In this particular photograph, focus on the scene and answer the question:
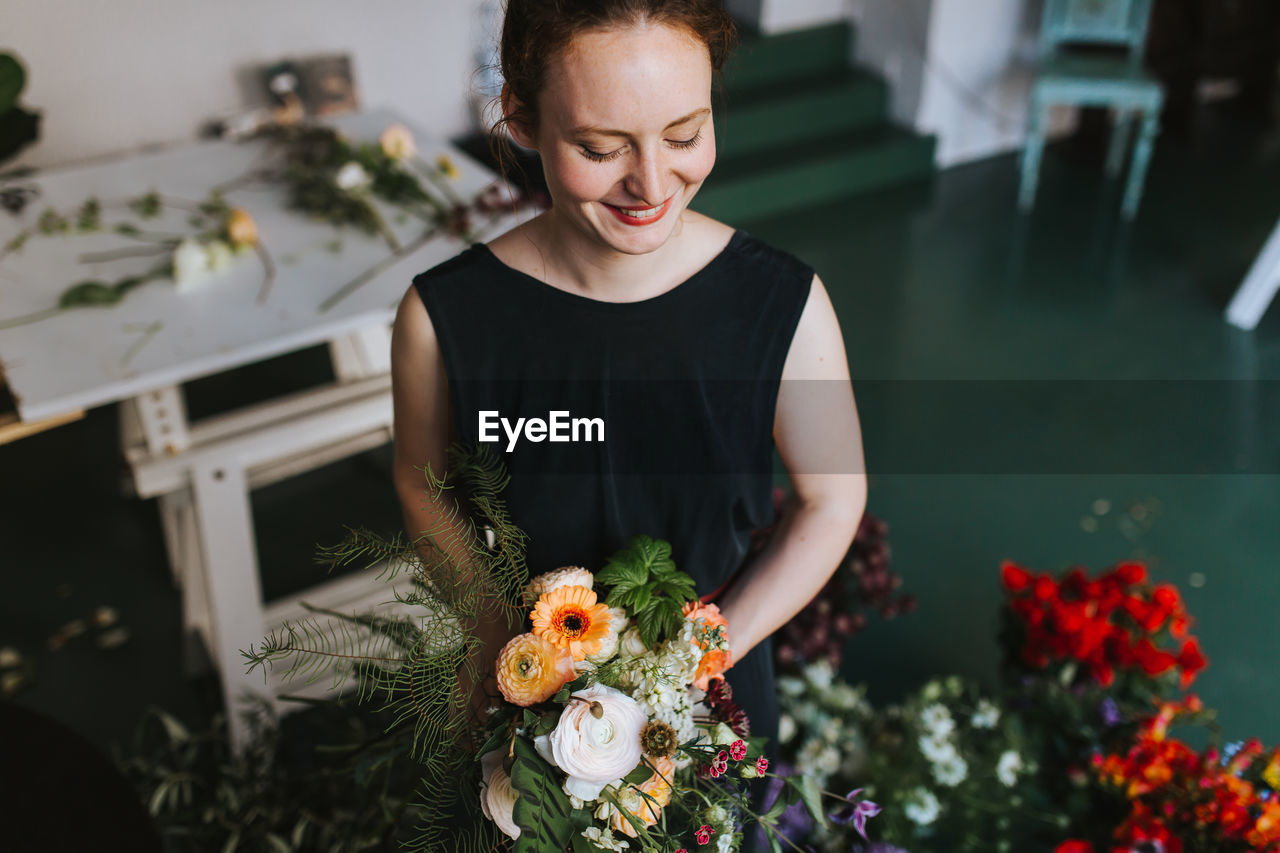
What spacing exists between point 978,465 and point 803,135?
238 centimetres

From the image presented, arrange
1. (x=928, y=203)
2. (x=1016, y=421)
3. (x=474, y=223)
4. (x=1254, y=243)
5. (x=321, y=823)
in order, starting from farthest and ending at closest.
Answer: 1. (x=928, y=203)
2. (x=1254, y=243)
3. (x=1016, y=421)
4. (x=474, y=223)
5. (x=321, y=823)

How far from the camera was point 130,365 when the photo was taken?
194cm

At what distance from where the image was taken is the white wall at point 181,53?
3521 mm

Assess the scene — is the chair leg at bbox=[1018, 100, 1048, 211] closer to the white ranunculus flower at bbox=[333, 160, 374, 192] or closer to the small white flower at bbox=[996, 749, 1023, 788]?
the white ranunculus flower at bbox=[333, 160, 374, 192]

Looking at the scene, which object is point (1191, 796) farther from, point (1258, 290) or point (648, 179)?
point (1258, 290)

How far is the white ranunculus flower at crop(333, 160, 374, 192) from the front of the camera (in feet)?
8.18

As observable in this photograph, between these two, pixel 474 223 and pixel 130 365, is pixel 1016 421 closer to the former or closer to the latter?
pixel 474 223

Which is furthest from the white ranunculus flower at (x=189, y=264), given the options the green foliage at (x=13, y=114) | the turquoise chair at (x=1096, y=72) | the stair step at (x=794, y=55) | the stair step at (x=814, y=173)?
the turquoise chair at (x=1096, y=72)

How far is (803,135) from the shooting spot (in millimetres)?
4898

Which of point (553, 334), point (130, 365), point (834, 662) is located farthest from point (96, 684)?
point (553, 334)

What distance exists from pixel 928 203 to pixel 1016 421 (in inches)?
71.5

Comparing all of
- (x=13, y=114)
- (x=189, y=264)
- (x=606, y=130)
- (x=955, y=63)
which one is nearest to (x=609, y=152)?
(x=606, y=130)

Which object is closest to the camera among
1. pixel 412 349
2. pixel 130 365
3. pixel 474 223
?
pixel 412 349

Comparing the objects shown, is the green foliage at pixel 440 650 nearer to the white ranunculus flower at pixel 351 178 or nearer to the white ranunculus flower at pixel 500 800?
the white ranunculus flower at pixel 500 800
